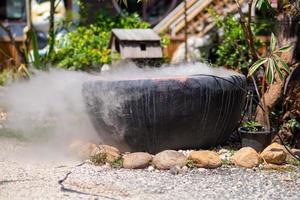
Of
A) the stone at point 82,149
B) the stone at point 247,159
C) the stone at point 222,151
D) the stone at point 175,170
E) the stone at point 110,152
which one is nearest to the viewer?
the stone at point 175,170

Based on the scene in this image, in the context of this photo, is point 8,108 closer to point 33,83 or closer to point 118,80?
point 33,83

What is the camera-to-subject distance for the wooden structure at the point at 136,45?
1017cm

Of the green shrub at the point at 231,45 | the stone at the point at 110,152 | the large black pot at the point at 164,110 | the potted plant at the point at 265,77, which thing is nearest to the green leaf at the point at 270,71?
the potted plant at the point at 265,77

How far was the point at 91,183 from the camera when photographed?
5.47m

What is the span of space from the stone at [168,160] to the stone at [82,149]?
74cm

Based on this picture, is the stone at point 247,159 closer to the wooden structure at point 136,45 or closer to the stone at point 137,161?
the stone at point 137,161

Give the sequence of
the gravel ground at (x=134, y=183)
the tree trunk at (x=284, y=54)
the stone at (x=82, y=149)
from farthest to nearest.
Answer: the tree trunk at (x=284, y=54) → the stone at (x=82, y=149) → the gravel ground at (x=134, y=183)

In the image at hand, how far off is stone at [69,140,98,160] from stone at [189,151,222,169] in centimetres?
108

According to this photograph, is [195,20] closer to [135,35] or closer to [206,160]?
[135,35]

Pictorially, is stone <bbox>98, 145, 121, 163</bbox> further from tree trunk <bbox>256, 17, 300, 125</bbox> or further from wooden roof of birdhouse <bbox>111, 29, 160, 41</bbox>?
wooden roof of birdhouse <bbox>111, 29, 160, 41</bbox>

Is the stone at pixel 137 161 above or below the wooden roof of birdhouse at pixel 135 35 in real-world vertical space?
below

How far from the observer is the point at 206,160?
603cm

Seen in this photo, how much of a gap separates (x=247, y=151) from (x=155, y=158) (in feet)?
3.13

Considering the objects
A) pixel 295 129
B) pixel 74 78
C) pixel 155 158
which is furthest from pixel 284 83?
pixel 74 78
